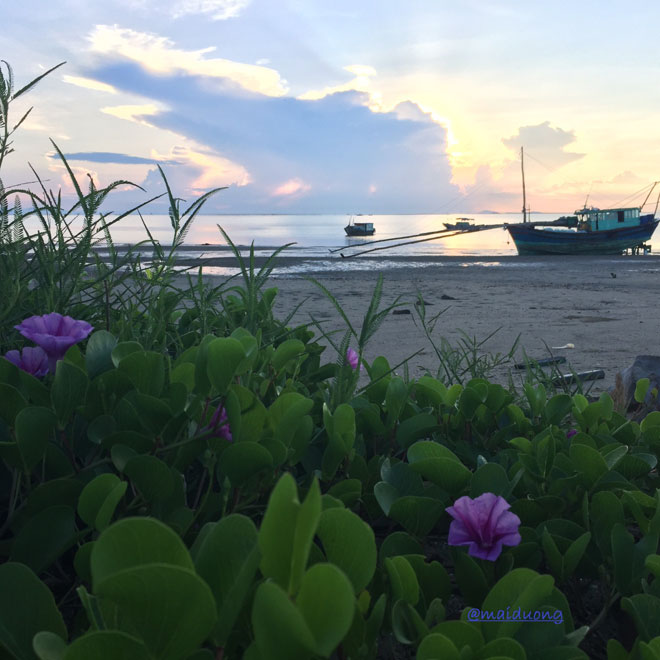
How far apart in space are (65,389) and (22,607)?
14.5 inches

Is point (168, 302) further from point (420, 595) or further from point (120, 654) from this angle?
point (120, 654)

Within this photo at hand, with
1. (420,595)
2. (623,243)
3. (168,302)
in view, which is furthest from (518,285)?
(623,243)

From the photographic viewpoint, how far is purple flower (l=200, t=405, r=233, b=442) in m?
0.93

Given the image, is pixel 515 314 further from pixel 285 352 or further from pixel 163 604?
pixel 163 604

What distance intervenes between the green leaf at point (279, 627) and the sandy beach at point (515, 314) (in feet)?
5.47

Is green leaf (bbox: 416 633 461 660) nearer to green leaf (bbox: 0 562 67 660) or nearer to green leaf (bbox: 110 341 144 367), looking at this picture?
green leaf (bbox: 0 562 67 660)

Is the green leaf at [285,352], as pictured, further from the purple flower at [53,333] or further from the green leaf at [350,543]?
the green leaf at [350,543]

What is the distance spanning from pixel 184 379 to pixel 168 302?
834 millimetres

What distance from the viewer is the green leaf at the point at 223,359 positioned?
890mm

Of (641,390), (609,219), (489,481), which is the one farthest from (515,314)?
(609,219)

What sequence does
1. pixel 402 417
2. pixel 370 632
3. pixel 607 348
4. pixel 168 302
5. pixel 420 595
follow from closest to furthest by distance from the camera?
pixel 370 632 → pixel 420 595 → pixel 402 417 → pixel 168 302 → pixel 607 348

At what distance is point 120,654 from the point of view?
449mm

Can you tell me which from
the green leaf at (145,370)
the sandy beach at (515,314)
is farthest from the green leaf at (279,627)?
the sandy beach at (515,314)

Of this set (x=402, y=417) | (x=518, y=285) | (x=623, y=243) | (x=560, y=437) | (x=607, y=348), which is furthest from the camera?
(x=623, y=243)
